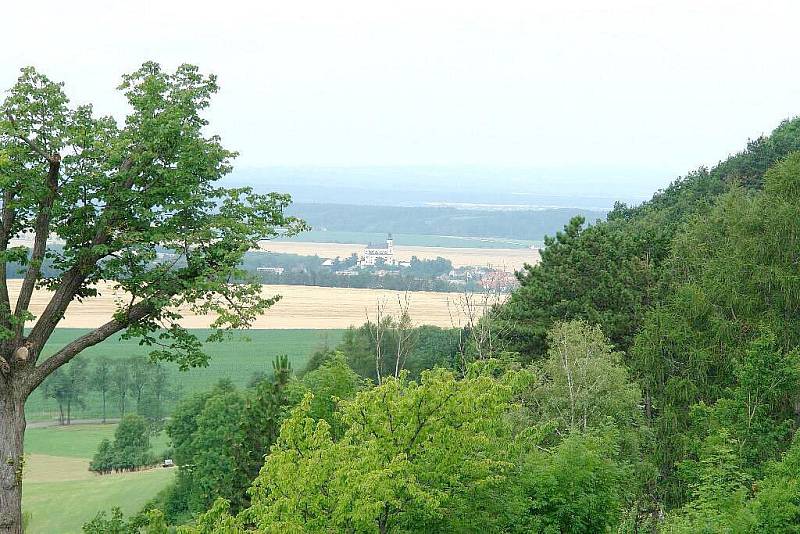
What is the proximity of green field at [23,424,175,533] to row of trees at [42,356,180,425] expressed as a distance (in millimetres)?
7390

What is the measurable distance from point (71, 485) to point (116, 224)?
5677 centimetres

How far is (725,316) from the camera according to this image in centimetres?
2928

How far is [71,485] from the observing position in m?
66.8

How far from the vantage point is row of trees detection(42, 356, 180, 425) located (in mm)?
90562

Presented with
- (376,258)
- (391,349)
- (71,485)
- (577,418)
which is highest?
(376,258)

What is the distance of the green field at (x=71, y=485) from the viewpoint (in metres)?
59.7

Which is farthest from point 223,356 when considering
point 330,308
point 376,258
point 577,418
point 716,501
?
point 716,501

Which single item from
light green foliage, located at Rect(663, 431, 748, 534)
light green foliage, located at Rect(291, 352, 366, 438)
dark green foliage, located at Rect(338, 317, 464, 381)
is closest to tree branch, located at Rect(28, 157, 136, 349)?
light green foliage, located at Rect(291, 352, 366, 438)

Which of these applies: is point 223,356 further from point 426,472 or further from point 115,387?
point 426,472

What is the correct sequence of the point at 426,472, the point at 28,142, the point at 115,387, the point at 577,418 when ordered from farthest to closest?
the point at 115,387 < the point at 577,418 < the point at 426,472 < the point at 28,142

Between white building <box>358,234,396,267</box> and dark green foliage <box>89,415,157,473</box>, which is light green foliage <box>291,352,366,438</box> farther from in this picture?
white building <box>358,234,396,267</box>

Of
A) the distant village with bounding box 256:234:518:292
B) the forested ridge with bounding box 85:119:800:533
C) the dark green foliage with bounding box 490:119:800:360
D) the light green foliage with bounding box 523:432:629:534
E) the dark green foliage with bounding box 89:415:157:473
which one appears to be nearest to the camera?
the forested ridge with bounding box 85:119:800:533

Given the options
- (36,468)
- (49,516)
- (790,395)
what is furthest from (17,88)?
(36,468)

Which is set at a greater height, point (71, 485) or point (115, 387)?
point (115, 387)
